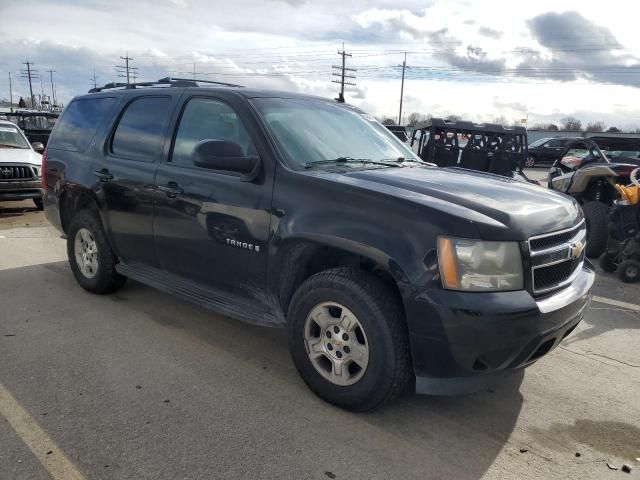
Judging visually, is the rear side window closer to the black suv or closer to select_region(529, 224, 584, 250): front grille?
the black suv

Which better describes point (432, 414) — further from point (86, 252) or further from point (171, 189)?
point (86, 252)

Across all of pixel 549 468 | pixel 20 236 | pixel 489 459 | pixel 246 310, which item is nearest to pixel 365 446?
pixel 489 459

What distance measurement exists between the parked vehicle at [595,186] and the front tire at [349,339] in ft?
17.3

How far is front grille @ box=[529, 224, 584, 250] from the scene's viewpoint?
2.78 m

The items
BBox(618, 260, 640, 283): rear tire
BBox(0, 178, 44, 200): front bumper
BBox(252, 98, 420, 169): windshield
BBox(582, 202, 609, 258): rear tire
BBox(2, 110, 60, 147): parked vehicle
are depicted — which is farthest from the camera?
BBox(2, 110, 60, 147): parked vehicle

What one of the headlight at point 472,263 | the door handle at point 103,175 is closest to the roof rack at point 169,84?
the door handle at point 103,175

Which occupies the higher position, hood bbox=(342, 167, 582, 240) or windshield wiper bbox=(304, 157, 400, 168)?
windshield wiper bbox=(304, 157, 400, 168)

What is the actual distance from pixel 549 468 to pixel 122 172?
372 cm

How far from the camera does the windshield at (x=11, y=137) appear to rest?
10789 mm

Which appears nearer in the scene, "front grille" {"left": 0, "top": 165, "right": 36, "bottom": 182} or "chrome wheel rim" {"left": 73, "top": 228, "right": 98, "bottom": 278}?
"chrome wheel rim" {"left": 73, "top": 228, "right": 98, "bottom": 278}

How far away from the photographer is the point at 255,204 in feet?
11.0

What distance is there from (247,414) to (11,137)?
1045 centimetres

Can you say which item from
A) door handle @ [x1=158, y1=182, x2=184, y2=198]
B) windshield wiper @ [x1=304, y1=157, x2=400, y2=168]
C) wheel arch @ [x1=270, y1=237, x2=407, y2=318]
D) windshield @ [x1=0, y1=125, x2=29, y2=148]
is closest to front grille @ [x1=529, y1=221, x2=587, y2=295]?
wheel arch @ [x1=270, y1=237, x2=407, y2=318]

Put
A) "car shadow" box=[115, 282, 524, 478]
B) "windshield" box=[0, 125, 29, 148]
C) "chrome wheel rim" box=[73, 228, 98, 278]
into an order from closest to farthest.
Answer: "car shadow" box=[115, 282, 524, 478]
"chrome wheel rim" box=[73, 228, 98, 278]
"windshield" box=[0, 125, 29, 148]
